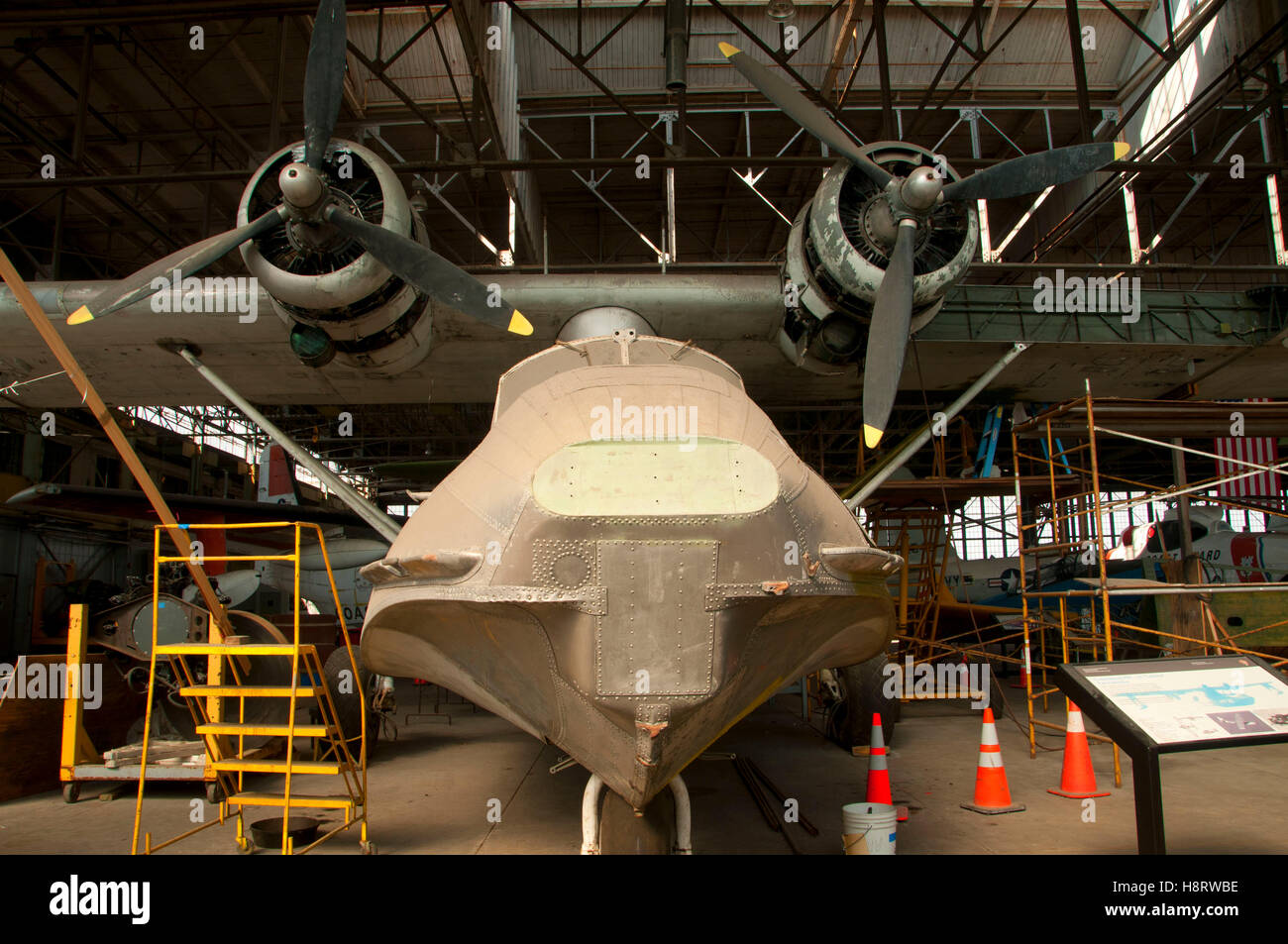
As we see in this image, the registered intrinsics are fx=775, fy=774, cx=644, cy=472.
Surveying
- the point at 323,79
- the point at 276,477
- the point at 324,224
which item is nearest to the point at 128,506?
the point at 276,477

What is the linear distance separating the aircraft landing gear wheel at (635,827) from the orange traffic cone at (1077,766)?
3360mm

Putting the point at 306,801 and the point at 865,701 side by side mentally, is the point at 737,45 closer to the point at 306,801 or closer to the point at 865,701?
the point at 865,701

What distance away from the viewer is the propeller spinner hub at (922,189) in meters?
5.27

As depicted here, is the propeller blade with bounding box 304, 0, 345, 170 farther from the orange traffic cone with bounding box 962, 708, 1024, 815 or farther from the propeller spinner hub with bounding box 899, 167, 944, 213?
the orange traffic cone with bounding box 962, 708, 1024, 815

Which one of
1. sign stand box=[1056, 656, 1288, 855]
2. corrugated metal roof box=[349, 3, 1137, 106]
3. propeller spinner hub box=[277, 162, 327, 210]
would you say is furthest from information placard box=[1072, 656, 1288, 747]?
corrugated metal roof box=[349, 3, 1137, 106]

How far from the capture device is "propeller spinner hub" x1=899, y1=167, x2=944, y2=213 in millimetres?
5273

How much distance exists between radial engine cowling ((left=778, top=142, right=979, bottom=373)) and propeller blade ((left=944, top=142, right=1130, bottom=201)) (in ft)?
0.92

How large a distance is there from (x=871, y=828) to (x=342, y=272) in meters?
5.10

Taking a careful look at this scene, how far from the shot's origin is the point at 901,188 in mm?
5531

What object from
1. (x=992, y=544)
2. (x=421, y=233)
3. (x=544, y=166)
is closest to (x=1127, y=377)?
(x=544, y=166)

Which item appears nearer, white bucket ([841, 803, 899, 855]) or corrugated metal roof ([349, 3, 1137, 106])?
white bucket ([841, 803, 899, 855])

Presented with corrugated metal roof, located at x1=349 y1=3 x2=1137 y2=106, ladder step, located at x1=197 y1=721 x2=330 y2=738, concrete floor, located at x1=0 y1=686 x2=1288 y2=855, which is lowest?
concrete floor, located at x1=0 y1=686 x2=1288 y2=855

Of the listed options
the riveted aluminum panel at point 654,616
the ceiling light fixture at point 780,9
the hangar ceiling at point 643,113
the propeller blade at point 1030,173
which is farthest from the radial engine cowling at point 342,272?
the ceiling light fixture at point 780,9
